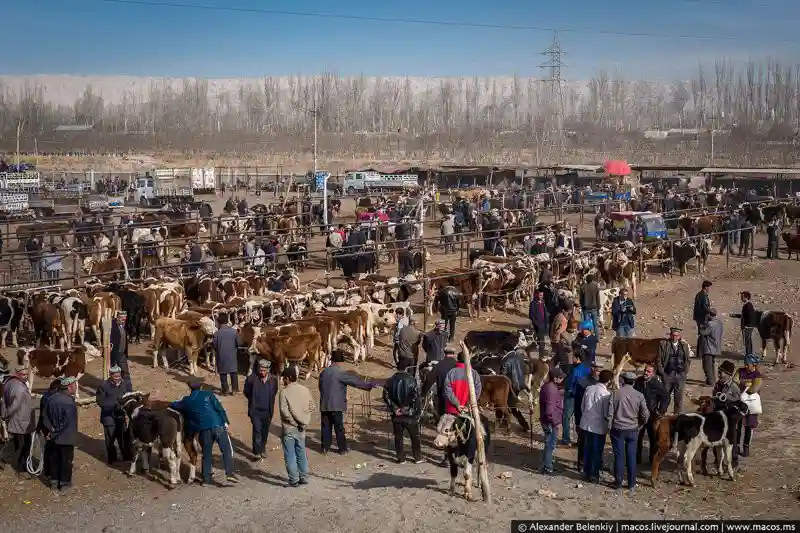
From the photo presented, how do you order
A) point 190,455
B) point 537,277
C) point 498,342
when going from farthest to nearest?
point 537,277
point 498,342
point 190,455

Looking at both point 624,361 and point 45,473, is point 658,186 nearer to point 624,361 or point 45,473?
point 624,361

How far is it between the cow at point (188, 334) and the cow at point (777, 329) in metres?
8.79

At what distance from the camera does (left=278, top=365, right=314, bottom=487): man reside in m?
9.16

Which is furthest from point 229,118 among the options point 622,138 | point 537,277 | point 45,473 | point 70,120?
point 45,473

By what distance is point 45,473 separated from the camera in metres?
9.70

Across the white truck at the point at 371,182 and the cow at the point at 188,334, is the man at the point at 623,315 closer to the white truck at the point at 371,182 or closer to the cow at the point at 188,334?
the cow at the point at 188,334

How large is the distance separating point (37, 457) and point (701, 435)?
7.10 metres

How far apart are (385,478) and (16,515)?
3.65 m

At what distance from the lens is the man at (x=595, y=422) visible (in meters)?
9.13

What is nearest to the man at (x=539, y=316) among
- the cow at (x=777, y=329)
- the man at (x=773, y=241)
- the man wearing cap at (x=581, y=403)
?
the cow at (x=777, y=329)

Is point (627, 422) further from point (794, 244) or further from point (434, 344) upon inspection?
point (794, 244)

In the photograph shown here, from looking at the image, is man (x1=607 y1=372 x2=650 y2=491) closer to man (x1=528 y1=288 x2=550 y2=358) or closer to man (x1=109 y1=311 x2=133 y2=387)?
man (x1=528 y1=288 x2=550 y2=358)

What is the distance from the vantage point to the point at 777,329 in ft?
48.1

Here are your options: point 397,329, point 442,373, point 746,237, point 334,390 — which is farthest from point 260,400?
point 746,237
